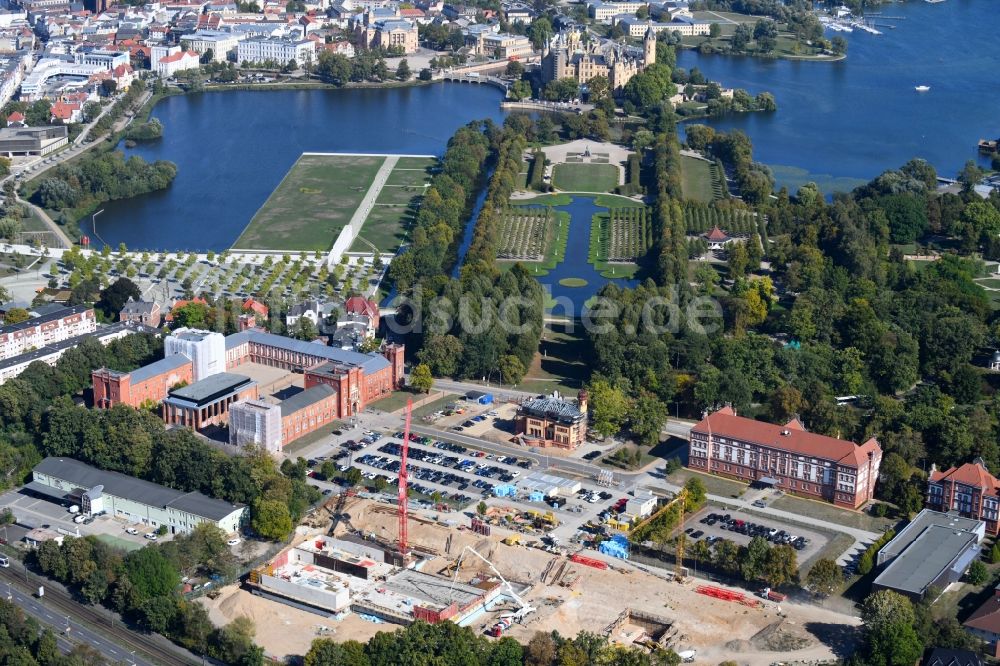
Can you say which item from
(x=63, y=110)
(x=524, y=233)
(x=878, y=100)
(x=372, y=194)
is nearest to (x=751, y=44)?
(x=878, y=100)

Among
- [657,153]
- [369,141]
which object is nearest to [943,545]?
[657,153]

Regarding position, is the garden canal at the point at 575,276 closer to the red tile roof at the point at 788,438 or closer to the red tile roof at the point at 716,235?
the red tile roof at the point at 716,235

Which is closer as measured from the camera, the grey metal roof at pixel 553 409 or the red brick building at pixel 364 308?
the grey metal roof at pixel 553 409

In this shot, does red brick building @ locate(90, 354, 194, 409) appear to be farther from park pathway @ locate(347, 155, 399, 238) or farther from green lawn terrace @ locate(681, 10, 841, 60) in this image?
green lawn terrace @ locate(681, 10, 841, 60)

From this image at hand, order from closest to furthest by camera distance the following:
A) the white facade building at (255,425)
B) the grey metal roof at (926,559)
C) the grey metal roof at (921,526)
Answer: the grey metal roof at (926,559) → the grey metal roof at (921,526) → the white facade building at (255,425)

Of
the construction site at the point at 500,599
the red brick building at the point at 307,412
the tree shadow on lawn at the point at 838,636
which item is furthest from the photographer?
the red brick building at the point at 307,412

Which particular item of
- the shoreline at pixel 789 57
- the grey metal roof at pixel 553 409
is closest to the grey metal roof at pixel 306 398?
the grey metal roof at pixel 553 409
